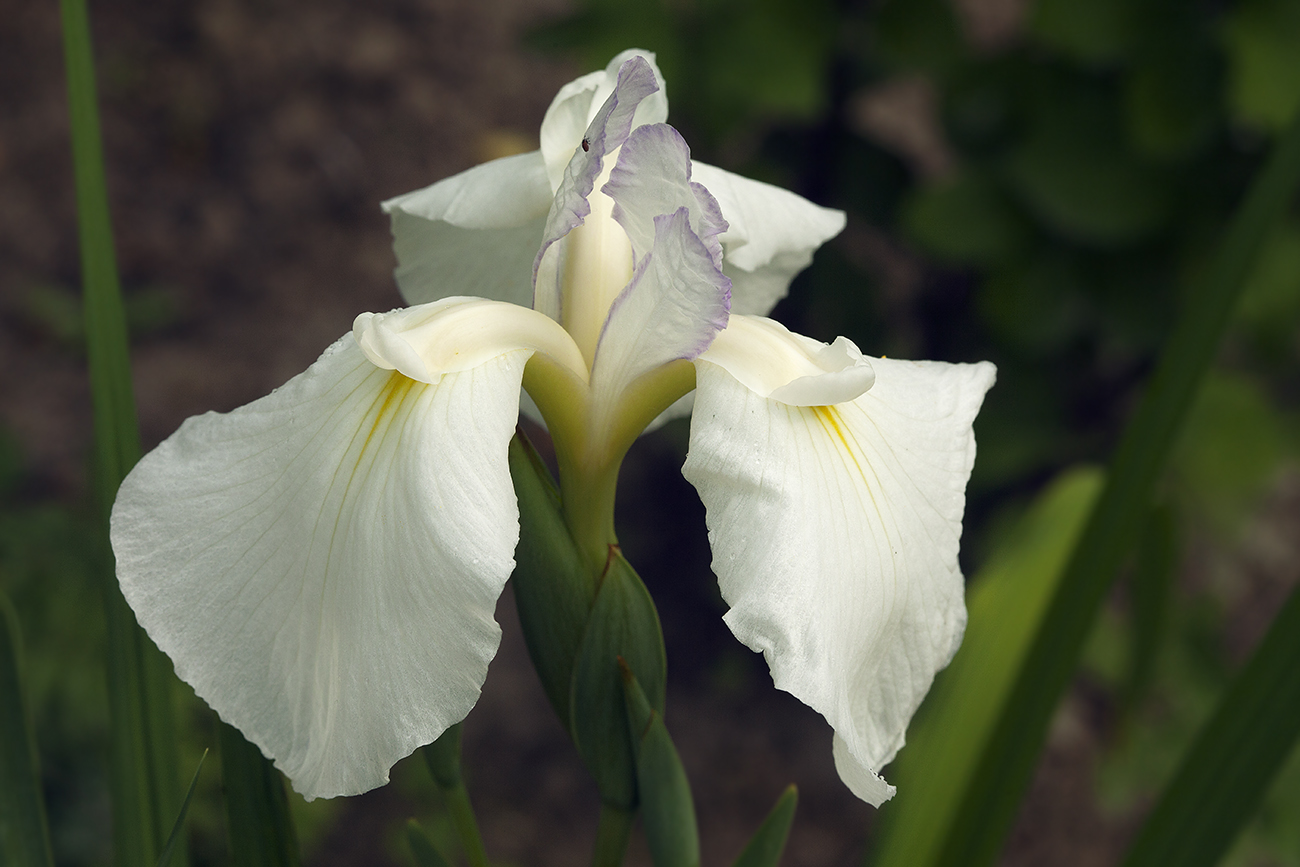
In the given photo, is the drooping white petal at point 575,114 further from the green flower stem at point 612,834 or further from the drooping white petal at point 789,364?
the green flower stem at point 612,834

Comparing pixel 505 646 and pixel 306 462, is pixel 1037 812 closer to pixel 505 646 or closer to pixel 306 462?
pixel 505 646

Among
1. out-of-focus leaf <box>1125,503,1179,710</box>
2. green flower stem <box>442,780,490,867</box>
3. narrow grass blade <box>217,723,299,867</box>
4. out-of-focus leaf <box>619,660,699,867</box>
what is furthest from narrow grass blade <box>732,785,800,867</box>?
out-of-focus leaf <box>1125,503,1179,710</box>

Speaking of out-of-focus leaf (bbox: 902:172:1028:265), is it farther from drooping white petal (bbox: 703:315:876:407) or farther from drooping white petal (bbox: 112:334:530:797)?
drooping white petal (bbox: 112:334:530:797)

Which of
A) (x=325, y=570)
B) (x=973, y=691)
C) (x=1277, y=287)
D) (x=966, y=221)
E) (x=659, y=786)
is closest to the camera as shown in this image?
(x=325, y=570)

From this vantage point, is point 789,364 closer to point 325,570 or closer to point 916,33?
point 325,570

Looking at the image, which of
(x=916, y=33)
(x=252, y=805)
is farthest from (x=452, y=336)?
(x=916, y=33)
